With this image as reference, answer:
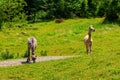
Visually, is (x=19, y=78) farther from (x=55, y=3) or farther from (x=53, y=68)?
(x=55, y=3)

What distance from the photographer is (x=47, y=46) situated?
3700cm

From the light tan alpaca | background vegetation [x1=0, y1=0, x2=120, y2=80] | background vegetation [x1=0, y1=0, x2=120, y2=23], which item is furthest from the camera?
background vegetation [x1=0, y1=0, x2=120, y2=23]

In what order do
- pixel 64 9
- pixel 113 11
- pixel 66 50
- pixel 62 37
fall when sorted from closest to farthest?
pixel 66 50 < pixel 62 37 < pixel 113 11 < pixel 64 9

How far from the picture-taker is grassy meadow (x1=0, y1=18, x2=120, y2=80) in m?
14.7

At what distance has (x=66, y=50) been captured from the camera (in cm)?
3362

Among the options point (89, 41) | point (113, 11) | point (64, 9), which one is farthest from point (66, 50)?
point (64, 9)

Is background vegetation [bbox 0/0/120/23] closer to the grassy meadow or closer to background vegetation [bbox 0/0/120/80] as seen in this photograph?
background vegetation [bbox 0/0/120/80]

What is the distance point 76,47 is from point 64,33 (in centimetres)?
797

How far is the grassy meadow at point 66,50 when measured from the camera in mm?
Answer: 14703

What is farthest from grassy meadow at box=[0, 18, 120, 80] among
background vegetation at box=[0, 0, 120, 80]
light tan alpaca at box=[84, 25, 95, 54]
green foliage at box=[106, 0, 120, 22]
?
green foliage at box=[106, 0, 120, 22]

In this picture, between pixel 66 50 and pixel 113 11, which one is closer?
pixel 66 50

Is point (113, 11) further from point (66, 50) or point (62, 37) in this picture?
point (66, 50)

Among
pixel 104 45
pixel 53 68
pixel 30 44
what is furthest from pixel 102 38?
pixel 53 68

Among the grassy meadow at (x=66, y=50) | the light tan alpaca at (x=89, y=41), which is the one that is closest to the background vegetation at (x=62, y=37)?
the grassy meadow at (x=66, y=50)
